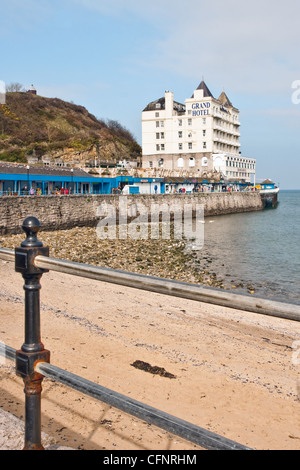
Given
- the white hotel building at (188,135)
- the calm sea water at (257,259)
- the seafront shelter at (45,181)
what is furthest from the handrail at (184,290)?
the white hotel building at (188,135)

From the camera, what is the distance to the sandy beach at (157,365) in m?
5.13

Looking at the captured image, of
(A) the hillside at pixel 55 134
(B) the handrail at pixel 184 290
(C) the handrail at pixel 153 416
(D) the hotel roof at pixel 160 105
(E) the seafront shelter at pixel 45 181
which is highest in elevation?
(D) the hotel roof at pixel 160 105

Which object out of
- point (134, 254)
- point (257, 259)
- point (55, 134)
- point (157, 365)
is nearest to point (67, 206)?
Result: point (134, 254)

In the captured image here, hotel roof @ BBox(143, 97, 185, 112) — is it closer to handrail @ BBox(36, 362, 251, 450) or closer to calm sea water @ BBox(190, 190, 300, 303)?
calm sea water @ BBox(190, 190, 300, 303)

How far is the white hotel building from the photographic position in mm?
80688

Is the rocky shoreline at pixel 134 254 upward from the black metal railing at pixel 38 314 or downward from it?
downward

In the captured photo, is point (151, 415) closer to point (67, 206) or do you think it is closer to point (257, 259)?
point (257, 259)

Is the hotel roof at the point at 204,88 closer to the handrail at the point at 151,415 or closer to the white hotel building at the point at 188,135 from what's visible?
the white hotel building at the point at 188,135

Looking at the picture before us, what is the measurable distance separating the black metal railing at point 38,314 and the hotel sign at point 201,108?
269 ft

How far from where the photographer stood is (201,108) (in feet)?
263

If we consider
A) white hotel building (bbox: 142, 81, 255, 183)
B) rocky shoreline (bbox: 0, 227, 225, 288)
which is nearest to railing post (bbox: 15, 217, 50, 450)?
rocky shoreline (bbox: 0, 227, 225, 288)

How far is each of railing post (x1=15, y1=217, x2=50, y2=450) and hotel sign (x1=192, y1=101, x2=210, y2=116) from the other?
8196 cm
